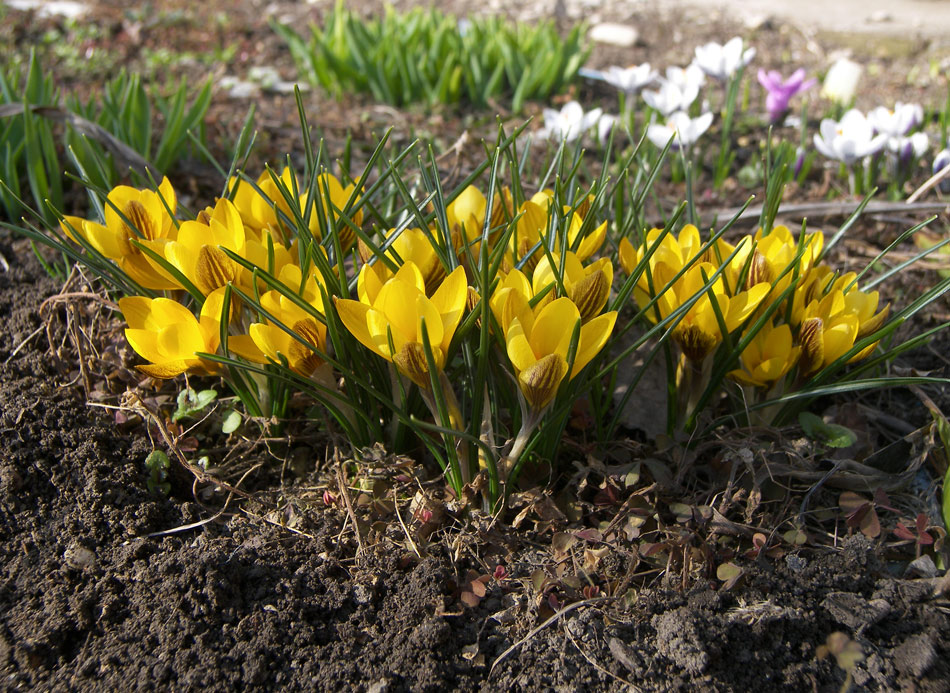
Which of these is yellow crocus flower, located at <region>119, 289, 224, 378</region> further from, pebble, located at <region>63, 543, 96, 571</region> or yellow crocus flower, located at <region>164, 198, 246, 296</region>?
pebble, located at <region>63, 543, 96, 571</region>

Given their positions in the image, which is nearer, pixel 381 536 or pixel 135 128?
pixel 381 536

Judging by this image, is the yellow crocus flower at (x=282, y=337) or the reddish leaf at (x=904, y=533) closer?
the yellow crocus flower at (x=282, y=337)

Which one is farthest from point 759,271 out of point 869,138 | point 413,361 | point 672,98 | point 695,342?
point 672,98

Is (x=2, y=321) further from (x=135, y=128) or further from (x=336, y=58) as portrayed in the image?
(x=336, y=58)

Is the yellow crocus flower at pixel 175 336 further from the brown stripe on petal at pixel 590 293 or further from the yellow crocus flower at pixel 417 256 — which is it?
the brown stripe on petal at pixel 590 293

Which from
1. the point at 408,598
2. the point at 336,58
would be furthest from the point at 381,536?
the point at 336,58

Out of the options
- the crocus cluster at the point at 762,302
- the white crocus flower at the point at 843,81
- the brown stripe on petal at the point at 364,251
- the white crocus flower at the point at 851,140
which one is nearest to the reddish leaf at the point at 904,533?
the crocus cluster at the point at 762,302
